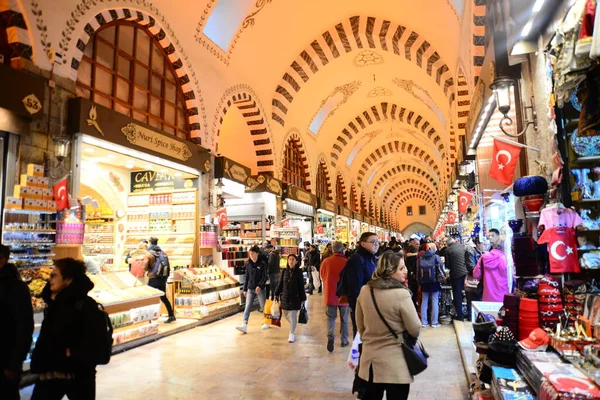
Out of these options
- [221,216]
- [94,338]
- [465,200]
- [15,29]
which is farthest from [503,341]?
[221,216]

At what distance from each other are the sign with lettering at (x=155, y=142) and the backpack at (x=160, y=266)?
1.62 m

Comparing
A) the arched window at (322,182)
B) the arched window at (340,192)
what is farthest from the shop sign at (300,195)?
the arched window at (340,192)

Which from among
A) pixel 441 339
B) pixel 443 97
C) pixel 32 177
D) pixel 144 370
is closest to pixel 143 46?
pixel 32 177

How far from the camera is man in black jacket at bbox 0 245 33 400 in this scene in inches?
87.7

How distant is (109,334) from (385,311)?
60.3 inches

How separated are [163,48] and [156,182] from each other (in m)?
2.57

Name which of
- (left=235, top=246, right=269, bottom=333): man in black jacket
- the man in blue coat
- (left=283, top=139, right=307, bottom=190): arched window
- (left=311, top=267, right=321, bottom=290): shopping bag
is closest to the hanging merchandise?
the man in blue coat

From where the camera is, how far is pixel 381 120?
17641mm

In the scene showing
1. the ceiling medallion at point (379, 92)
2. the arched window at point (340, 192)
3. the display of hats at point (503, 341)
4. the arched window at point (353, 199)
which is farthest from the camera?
the arched window at point (353, 199)

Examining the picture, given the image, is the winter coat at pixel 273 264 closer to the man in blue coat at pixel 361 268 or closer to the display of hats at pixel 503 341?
the man in blue coat at pixel 361 268

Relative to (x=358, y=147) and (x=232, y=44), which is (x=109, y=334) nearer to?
(x=232, y=44)

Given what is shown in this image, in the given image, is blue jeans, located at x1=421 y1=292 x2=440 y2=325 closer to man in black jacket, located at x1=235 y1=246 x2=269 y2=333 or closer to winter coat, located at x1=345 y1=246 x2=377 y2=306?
winter coat, located at x1=345 y1=246 x2=377 y2=306

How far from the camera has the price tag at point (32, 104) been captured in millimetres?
4371

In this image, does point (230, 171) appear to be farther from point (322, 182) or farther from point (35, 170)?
point (322, 182)
